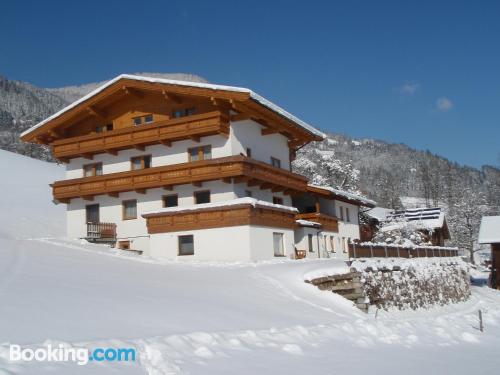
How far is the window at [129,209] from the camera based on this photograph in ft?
114

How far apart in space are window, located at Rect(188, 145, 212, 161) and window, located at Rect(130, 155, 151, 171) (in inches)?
129

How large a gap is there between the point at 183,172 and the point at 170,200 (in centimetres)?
264

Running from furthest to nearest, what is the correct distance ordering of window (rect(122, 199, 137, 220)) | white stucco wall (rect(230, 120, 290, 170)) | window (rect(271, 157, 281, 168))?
window (rect(271, 157, 281, 168))
window (rect(122, 199, 137, 220))
white stucco wall (rect(230, 120, 290, 170))

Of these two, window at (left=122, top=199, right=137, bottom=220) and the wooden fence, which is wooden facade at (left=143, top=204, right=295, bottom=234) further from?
the wooden fence

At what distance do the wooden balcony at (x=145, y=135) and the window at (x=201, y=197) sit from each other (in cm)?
337

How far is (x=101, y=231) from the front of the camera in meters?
34.0

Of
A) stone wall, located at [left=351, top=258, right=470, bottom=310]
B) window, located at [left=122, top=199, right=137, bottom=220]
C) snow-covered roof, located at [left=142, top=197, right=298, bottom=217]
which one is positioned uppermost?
window, located at [left=122, top=199, right=137, bottom=220]

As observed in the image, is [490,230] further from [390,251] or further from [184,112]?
[184,112]

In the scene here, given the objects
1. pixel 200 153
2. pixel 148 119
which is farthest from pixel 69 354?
pixel 148 119

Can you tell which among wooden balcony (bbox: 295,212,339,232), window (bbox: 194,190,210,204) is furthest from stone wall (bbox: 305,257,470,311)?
window (bbox: 194,190,210,204)

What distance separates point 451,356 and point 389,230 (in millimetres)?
42309

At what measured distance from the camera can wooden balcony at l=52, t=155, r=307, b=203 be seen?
101 feet

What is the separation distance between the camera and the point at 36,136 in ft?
124

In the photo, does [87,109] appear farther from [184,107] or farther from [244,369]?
[244,369]
